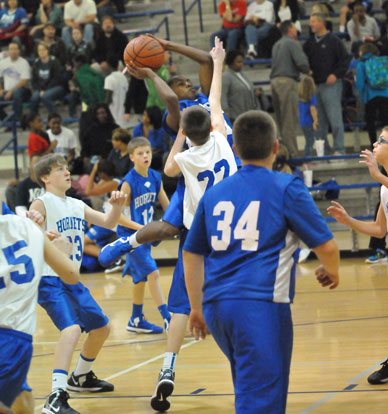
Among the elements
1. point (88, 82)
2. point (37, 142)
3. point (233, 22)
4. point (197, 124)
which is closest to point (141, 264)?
point (197, 124)

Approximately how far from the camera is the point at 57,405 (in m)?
4.91

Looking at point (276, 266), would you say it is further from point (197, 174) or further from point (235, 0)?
point (235, 0)

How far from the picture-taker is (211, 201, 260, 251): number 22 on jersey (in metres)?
3.47

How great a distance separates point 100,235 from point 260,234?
8.82 meters

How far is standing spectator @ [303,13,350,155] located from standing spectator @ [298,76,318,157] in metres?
0.20

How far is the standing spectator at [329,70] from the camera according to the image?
12773 millimetres

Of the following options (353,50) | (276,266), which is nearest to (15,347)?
(276,266)

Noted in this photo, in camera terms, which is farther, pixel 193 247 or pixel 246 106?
pixel 246 106

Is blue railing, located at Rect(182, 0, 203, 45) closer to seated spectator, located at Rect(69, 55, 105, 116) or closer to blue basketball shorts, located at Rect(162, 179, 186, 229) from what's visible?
seated spectator, located at Rect(69, 55, 105, 116)

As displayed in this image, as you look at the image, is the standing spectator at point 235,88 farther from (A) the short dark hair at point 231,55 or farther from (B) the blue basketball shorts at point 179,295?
(B) the blue basketball shorts at point 179,295

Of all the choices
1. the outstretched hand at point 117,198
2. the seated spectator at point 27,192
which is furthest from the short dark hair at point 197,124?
the seated spectator at point 27,192

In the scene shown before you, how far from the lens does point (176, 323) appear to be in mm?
5297

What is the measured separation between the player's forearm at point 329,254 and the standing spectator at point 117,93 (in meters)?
11.0

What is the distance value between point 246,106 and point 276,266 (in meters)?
9.01
